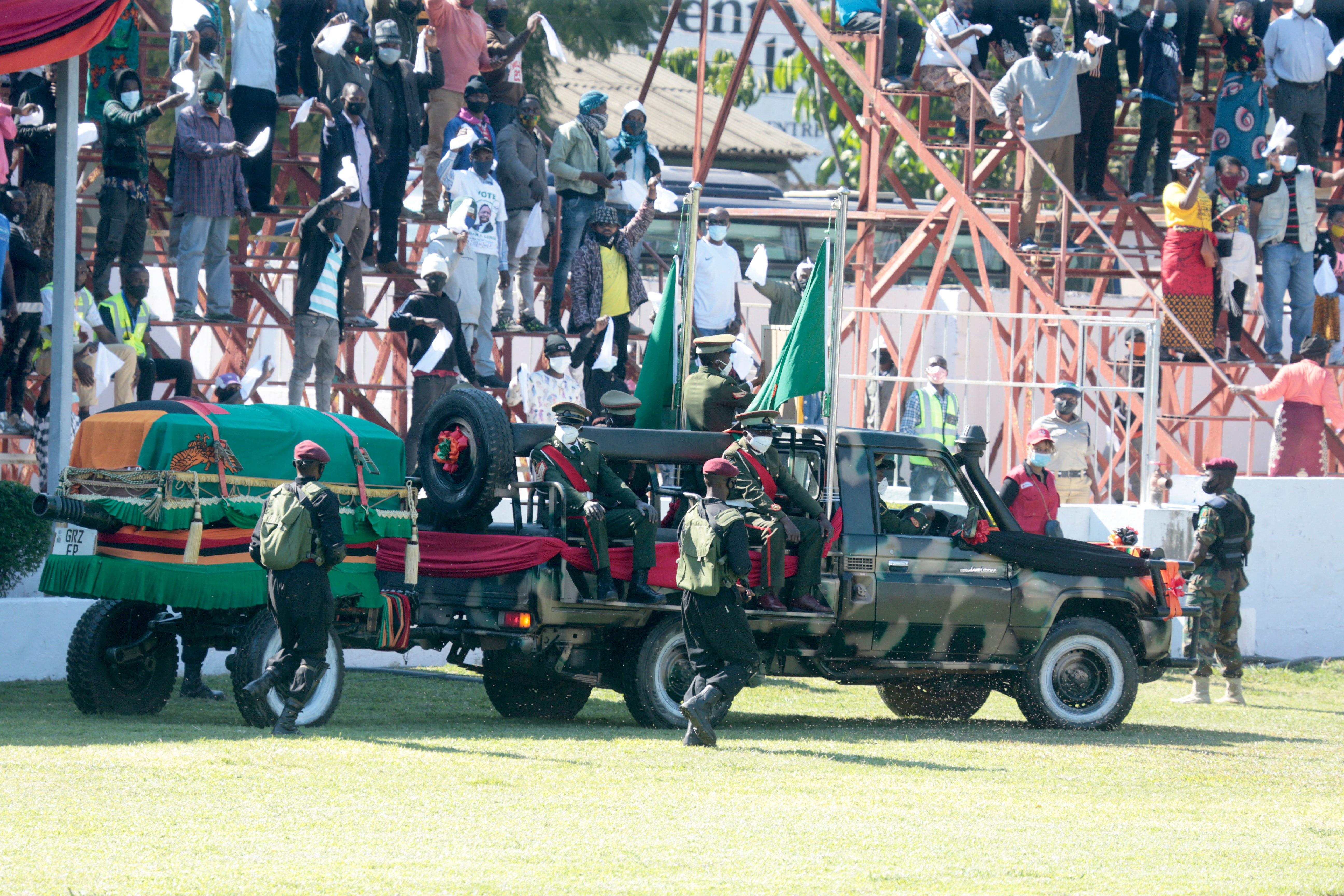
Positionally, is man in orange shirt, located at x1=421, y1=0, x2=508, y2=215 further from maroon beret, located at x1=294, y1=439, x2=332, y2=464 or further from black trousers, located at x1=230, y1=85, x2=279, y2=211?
maroon beret, located at x1=294, y1=439, x2=332, y2=464

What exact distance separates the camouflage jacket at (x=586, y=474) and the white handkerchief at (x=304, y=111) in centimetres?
597

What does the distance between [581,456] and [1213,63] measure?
16240mm

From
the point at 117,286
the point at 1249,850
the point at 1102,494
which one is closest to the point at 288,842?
Answer: the point at 1249,850

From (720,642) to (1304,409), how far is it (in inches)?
397

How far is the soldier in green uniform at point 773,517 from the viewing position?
11234mm

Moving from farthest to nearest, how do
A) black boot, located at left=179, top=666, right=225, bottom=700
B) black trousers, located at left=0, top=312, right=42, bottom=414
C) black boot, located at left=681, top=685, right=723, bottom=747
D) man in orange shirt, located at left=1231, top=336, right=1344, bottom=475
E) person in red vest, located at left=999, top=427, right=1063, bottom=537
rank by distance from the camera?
man in orange shirt, located at left=1231, top=336, right=1344, bottom=475 → person in red vest, located at left=999, top=427, right=1063, bottom=537 → black trousers, located at left=0, top=312, right=42, bottom=414 → black boot, located at left=179, top=666, right=225, bottom=700 → black boot, located at left=681, top=685, right=723, bottom=747

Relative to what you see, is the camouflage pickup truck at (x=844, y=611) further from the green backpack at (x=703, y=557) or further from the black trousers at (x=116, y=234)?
the black trousers at (x=116, y=234)

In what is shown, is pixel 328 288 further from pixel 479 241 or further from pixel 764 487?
pixel 764 487

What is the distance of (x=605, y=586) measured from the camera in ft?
36.8

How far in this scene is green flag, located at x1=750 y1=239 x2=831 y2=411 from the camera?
12734 millimetres

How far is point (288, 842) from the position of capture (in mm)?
7285

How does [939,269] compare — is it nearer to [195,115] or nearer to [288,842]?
[195,115]

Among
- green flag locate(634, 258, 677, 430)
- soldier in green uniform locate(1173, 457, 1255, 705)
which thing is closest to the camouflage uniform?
soldier in green uniform locate(1173, 457, 1255, 705)

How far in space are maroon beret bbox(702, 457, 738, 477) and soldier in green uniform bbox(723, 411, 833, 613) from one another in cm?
47
